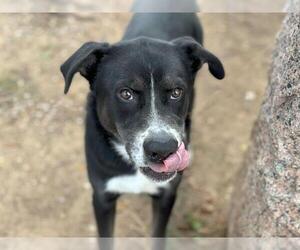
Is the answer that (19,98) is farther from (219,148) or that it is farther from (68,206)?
(219,148)

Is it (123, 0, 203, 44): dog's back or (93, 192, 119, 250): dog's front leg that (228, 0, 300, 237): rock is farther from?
(123, 0, 203, 44): dog's back

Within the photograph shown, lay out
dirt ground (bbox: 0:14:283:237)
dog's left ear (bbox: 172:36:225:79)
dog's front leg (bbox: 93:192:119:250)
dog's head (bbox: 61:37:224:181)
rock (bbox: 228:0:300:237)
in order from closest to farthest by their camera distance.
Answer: rock (bbox: 228:0:300:237) → dog's head (bbox: 61:37:224:181) → dog's left ear (bbox: 172:36:225:79) → dog's front leg (bbox: 93:192:119:250) → dirt ground (bbox: 0:14:283:237)

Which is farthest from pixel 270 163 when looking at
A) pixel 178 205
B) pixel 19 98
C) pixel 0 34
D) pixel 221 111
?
pixel 0 34

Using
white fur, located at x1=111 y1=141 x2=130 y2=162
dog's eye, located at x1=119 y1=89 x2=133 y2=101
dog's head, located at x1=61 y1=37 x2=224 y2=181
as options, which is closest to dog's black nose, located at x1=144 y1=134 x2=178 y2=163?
dog's head, located at x1=61 y1=37 x2=224 y2=181

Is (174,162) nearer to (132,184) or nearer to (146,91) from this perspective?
(146,91)

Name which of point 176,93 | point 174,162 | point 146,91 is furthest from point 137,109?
point 174,162

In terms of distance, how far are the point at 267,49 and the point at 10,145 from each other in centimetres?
304

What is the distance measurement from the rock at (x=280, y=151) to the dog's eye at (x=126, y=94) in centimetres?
83

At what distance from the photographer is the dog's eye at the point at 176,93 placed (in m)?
3.30

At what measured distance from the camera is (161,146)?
3041mm

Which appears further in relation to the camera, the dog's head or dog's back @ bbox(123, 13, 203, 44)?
dog's back @ bbox(123, 13, 203, 44)

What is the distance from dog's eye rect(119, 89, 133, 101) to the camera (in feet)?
10.7

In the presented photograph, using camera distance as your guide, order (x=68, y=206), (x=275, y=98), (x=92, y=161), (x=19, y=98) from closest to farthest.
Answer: (x=275, y=98) → (x=92, y=161) → (x=68, y=206) → (x=19, y=98)

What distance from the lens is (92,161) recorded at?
378 cm
